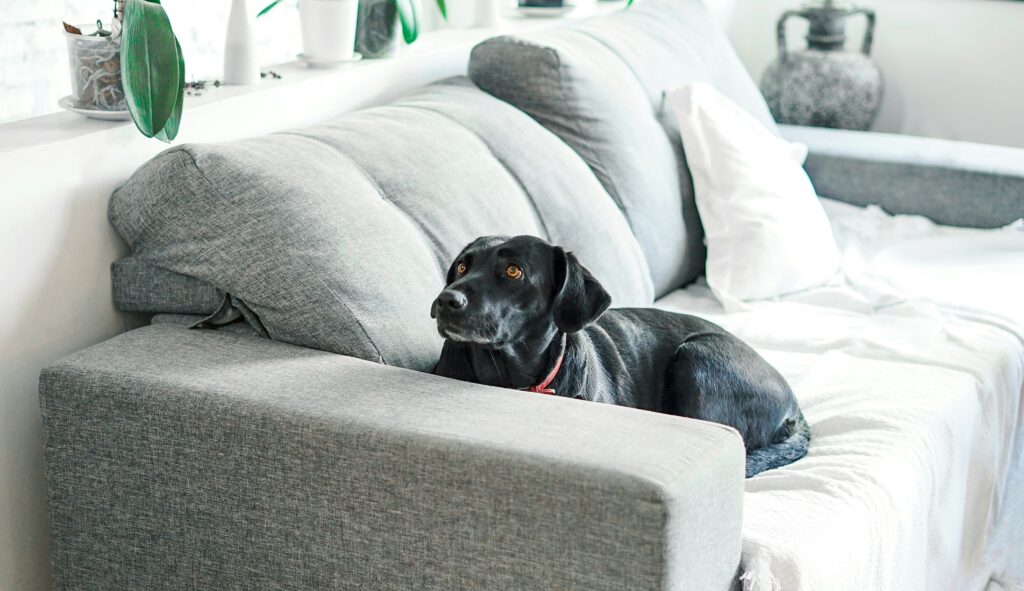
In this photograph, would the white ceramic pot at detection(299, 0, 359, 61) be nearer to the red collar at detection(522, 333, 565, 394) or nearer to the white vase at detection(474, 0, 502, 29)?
the white vase at detection(474, 0, 502, 29)

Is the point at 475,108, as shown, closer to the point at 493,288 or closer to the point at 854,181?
the point at 493,288

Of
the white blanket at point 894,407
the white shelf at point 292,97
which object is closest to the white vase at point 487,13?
the white shelf at point 292,97

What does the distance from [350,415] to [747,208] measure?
4.32 feet

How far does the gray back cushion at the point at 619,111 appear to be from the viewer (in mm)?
2266

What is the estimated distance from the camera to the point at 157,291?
5.20 feet

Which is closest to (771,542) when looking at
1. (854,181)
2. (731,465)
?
(731,465)

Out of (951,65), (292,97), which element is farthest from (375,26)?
(951,65)

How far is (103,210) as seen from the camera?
62.8 inches

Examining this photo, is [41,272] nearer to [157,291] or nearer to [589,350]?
[157,291]

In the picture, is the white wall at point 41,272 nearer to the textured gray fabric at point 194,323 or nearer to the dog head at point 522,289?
the textured gray fabric at point 194,323

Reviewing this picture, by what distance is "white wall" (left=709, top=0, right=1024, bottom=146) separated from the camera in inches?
137

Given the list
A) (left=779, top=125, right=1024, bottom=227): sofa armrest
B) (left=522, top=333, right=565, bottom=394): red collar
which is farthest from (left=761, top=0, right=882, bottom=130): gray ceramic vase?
(left=522, top=333, right=565, bottom=394): red collar

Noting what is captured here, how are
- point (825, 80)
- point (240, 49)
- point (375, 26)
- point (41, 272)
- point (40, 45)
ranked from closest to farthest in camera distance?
point (41, 272), point (40, 45), point (240, 49), point (375, 26), point (825, 80)

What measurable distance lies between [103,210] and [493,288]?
1.88 feet
